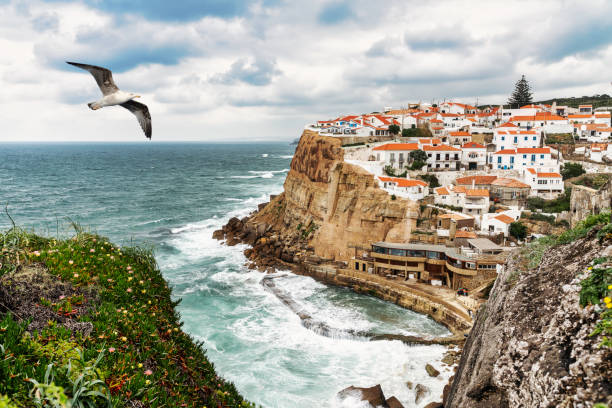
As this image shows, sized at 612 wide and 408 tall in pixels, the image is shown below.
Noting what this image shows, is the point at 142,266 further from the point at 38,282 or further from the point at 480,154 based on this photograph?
the point at 480,154

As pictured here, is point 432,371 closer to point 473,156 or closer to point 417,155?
point 417,155

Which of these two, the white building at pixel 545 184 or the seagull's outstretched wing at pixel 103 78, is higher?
the seagull's outstretched wing at pixel 103 78

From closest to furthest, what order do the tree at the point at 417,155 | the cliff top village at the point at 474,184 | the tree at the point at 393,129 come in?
1. the cliff top village at the point at 474,184
2. the tree at the point at 417,155
3. the tree at the point at 393,129

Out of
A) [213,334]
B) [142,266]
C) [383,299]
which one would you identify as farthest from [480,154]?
[142,266]

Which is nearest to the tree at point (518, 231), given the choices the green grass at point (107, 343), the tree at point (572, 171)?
the tree at point (572, 171)

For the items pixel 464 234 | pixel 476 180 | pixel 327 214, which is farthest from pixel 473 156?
pixel 327 214

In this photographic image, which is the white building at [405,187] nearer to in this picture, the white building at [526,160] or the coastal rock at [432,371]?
the white building at [526,160]

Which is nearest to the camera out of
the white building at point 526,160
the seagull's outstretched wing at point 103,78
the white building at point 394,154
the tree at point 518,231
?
the seagull's outstretched wing at point 103,78

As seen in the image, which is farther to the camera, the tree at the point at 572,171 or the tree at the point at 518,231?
the tree at the point at 572,171

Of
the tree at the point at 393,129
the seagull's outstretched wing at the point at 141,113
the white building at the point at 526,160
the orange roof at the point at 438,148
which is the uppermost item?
the tree at the point at 393,129
